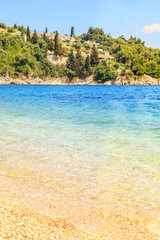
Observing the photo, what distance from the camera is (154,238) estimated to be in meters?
3.05

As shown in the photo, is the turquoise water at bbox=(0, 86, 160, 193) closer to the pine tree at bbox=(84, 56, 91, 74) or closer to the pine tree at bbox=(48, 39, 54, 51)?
the pine tree at bbox=(84, 56, 91, 74)

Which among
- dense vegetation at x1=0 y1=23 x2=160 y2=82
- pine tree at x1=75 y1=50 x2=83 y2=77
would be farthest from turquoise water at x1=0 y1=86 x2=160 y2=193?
pine tree at x1=75 y1=50 x2=83 y2=77

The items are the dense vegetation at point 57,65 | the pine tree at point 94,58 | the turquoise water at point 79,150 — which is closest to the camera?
the turquoise water at point 79,150

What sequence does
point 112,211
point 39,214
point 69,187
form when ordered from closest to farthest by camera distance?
point 39,214, point 112,211, point 69,187

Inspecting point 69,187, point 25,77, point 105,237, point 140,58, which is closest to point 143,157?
point 69,187

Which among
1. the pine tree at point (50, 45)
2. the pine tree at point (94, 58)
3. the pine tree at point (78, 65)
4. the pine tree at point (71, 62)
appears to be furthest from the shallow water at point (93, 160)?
the pine tree at point (50, 45)

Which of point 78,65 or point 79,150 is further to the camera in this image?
point 78,65

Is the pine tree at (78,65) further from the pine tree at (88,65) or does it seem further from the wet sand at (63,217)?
the wet sand at (63,217)

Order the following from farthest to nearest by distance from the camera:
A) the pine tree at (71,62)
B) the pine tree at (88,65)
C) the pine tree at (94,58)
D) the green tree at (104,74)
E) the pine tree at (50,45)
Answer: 1. the pine tree at (50,45)
2. the pine tree at (94,58)
3. the pine tree at (71,62)
4. the pine tree at (88,65)
5. the green tree at (104,74)

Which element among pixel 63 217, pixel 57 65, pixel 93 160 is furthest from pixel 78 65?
pixel 63 217

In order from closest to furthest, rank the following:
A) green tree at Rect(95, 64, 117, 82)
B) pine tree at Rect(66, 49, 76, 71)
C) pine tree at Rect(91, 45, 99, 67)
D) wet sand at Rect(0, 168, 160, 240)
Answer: wet sand at Rect(0, 168, 160, 240), green tree at Rect(95, 64, 117, 82), pine tree at Rect(66, 49, 76, 71), pine tree at Rect(91, 45, 99, 67)

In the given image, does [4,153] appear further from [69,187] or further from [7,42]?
[7,42]

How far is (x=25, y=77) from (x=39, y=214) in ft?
373

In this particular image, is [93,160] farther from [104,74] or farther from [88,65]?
[88,65]
